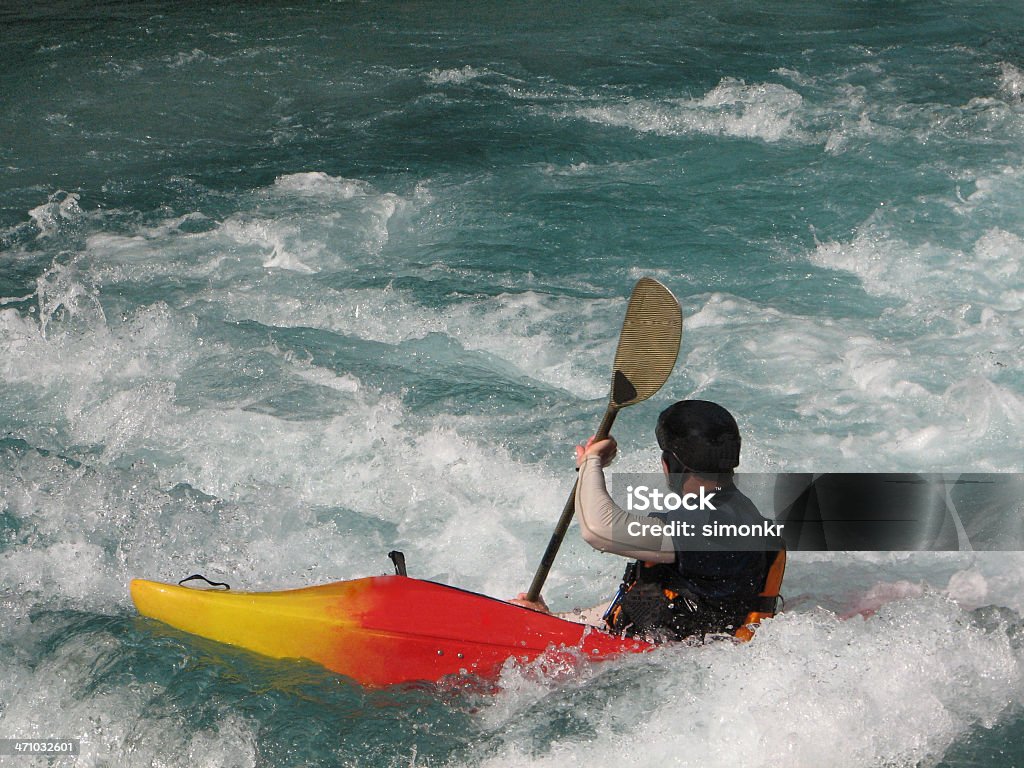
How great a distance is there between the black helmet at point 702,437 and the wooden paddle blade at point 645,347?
1.46ft

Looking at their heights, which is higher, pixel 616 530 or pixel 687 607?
pixel 616 530

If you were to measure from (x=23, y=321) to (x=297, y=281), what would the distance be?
156 cm

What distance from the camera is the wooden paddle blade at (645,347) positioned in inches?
127

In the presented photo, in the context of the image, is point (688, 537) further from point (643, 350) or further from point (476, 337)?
point (476, 337)

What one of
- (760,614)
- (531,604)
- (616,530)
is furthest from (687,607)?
(531,604)

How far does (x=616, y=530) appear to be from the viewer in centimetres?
284

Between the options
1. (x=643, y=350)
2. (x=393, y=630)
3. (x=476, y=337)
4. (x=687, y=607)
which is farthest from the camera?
(x=476, y=337)

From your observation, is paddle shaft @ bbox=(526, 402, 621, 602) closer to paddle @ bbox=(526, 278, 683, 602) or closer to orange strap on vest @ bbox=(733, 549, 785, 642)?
paddle @ bbox=(526, 278, 683, 602)

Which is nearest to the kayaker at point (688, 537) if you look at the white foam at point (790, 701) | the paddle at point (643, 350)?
the white foam at point (790, 701)

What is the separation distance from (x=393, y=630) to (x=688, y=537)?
3.12 ft

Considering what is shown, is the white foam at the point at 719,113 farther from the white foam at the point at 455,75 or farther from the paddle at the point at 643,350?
the paddle at the point at 643,350

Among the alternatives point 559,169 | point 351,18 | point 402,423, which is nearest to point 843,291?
point 559,169

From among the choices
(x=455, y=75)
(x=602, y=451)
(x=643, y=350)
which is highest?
(x=643, y=350)

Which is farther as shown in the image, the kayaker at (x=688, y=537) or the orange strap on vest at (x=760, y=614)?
the orange strap on vest at (x=760, y=614)
